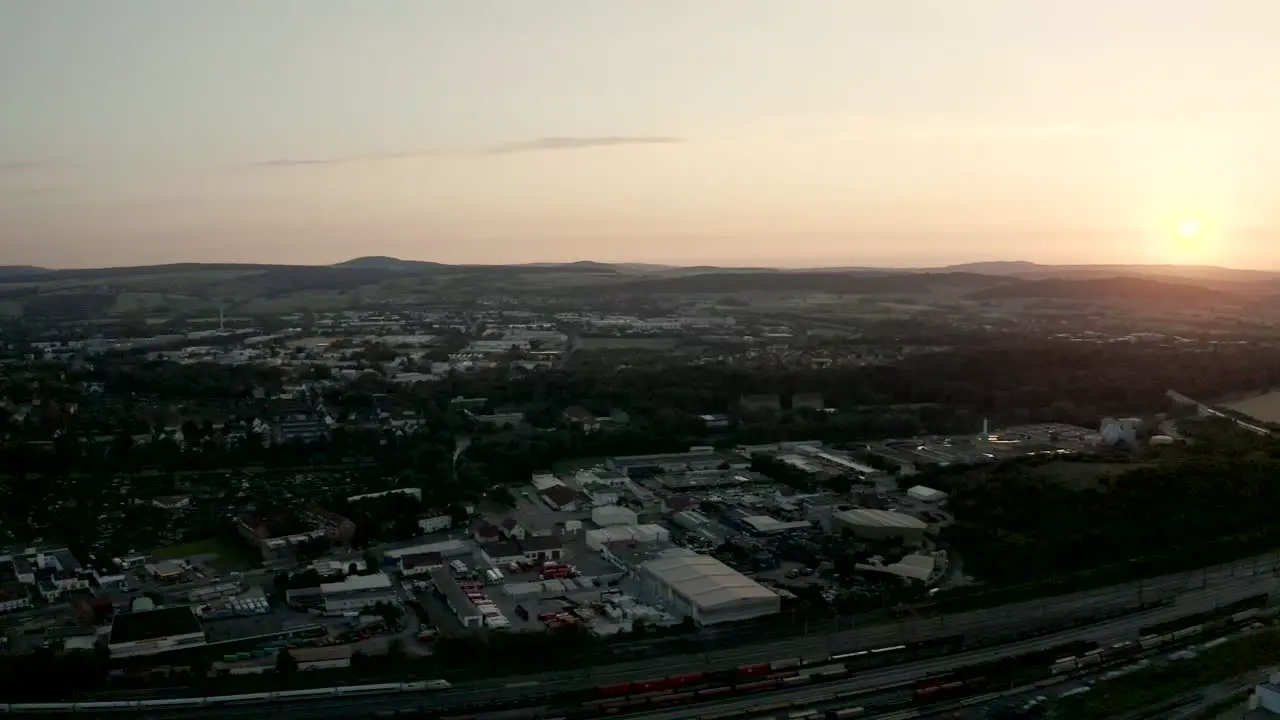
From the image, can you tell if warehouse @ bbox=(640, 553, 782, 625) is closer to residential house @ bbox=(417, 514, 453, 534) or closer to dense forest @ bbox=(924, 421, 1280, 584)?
dense forest @ bbox=(924, 421, 1280, 584)

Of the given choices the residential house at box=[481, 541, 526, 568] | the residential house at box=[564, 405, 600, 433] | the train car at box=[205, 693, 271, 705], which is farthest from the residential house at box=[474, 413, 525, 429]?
the train car at box=[205, 693, 271, 705]

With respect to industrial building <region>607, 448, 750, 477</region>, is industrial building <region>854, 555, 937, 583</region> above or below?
below

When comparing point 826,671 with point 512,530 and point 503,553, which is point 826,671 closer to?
point 503,553

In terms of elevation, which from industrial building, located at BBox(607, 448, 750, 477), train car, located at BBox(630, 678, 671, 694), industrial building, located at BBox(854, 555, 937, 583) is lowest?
train car, located at BBox(630, 678, 671, 694)

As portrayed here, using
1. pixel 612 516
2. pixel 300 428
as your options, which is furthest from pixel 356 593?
pixel 300 428

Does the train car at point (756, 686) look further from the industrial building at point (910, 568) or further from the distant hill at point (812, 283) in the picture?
the distant hill at point (812, 283)

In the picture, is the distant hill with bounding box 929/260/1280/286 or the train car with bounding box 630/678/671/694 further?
the distant hill with bounding box 929/260/1280/286

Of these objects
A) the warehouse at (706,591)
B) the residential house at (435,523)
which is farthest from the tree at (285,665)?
the residential house at (435,523)

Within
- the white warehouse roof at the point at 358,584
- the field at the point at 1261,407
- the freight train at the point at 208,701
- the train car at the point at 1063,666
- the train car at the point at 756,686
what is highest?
the field at the point at 1261,407
